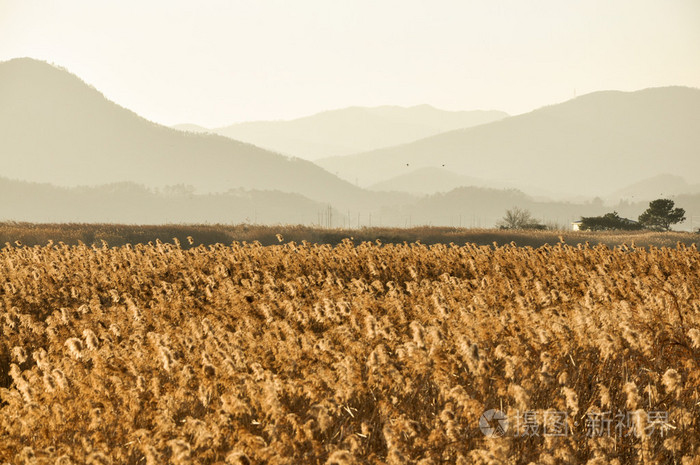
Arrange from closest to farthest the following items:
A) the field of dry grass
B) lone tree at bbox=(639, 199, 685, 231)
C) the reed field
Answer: the reed field < the field of dry grass < lone tree at bbox=(639, 199, 685, 231)

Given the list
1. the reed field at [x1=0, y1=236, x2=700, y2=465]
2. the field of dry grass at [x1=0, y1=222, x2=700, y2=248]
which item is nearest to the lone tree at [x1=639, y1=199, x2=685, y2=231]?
the field of dry grass at [x1=0, y1=222, x2=700, y2=248]

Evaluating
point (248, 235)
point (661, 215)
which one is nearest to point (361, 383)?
point (248, 235)

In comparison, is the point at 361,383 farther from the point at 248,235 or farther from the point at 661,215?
the point at 661,215

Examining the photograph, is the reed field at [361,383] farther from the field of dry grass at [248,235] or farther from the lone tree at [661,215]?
the lone tree at [661,215]

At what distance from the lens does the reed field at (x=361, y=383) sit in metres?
4.89

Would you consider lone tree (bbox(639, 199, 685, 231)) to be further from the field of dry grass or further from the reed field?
the reed field

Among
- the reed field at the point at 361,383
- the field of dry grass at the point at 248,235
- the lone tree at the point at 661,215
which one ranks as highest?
the lone tree at the point at 661,215

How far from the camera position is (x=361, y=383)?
623 centimetres

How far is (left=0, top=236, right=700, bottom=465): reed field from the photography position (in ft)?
16.0

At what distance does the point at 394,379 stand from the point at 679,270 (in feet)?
43.8

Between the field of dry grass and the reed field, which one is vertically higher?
the field of dry grass

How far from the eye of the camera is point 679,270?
679 inches

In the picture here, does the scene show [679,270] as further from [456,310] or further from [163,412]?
[163,412]

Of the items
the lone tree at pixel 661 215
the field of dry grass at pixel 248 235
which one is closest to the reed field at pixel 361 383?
the field of dry grass at pixel 248 235
